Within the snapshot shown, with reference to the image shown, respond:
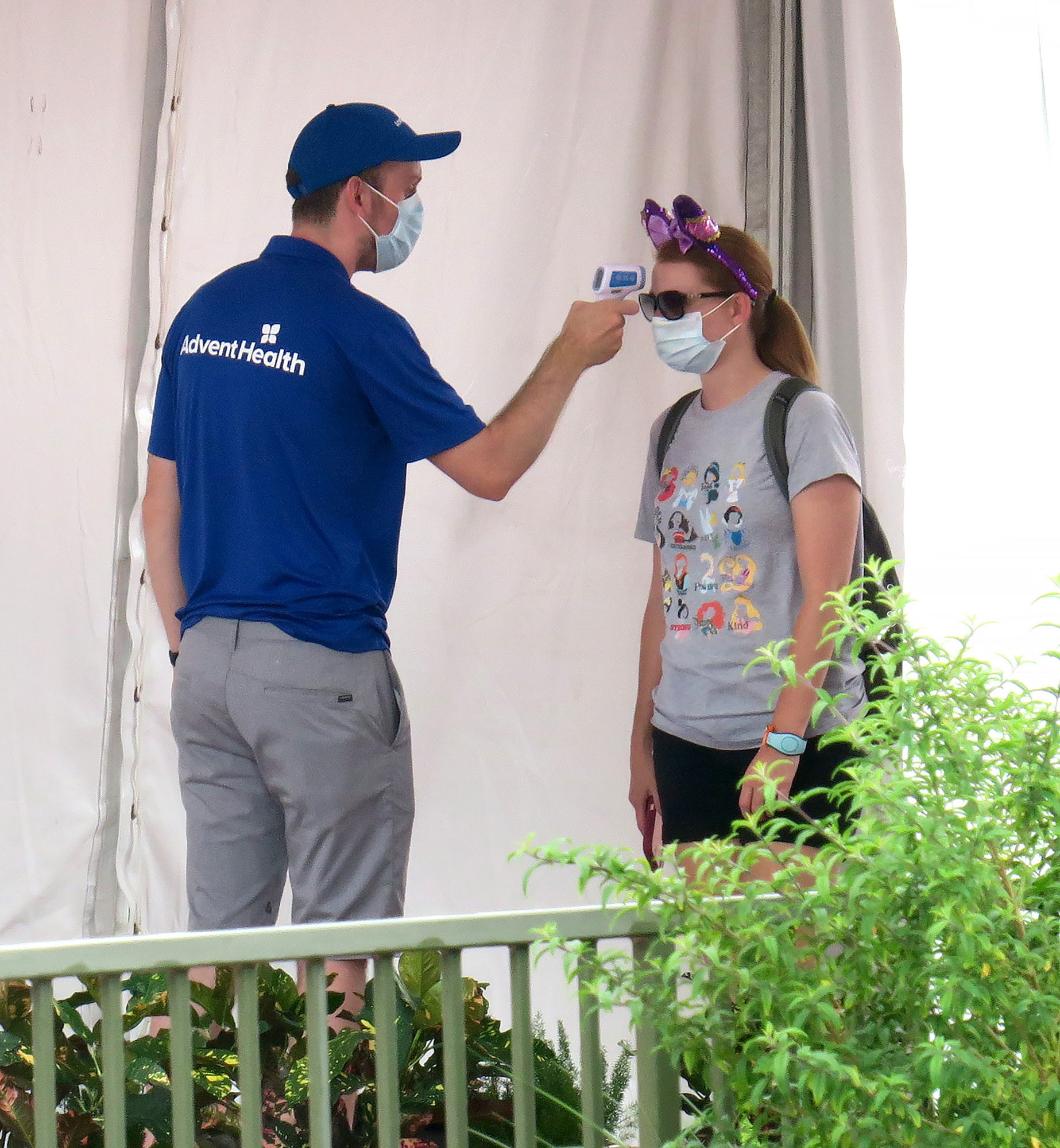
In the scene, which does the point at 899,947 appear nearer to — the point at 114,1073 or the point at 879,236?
the point at 114,1073

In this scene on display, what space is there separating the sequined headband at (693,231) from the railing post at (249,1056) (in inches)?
55.1

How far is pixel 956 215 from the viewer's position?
2.38 meters

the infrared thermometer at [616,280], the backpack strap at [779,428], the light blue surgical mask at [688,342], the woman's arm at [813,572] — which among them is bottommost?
the woman's arm at [813,572]

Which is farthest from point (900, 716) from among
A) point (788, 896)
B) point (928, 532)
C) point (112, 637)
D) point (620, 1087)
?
point (112, 637)

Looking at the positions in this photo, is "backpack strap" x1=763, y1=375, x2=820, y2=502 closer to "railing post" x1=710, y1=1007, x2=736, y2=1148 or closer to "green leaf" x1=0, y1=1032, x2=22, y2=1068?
"railing post" x1=710, y1=1007, x2=736, y2=1148

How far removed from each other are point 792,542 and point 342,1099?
3.28ft

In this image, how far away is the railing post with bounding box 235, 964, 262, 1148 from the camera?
101 cm

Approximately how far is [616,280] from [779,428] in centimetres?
42

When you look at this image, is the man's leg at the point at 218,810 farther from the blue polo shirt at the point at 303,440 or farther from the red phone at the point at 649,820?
the red phone at the point at 649,820

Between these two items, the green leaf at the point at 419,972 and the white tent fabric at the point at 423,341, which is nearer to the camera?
the green leaf at the point at 419,972

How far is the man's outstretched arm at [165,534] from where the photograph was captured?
6.89 ft

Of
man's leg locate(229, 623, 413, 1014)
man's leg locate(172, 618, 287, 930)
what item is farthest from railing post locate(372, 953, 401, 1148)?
man's leg locate(172, 618, 287, 930)

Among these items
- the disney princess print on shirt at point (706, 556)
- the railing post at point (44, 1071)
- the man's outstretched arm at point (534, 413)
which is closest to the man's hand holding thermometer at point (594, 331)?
the man's outstretched arm at point (534, 413)

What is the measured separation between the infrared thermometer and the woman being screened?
2.9 inches
